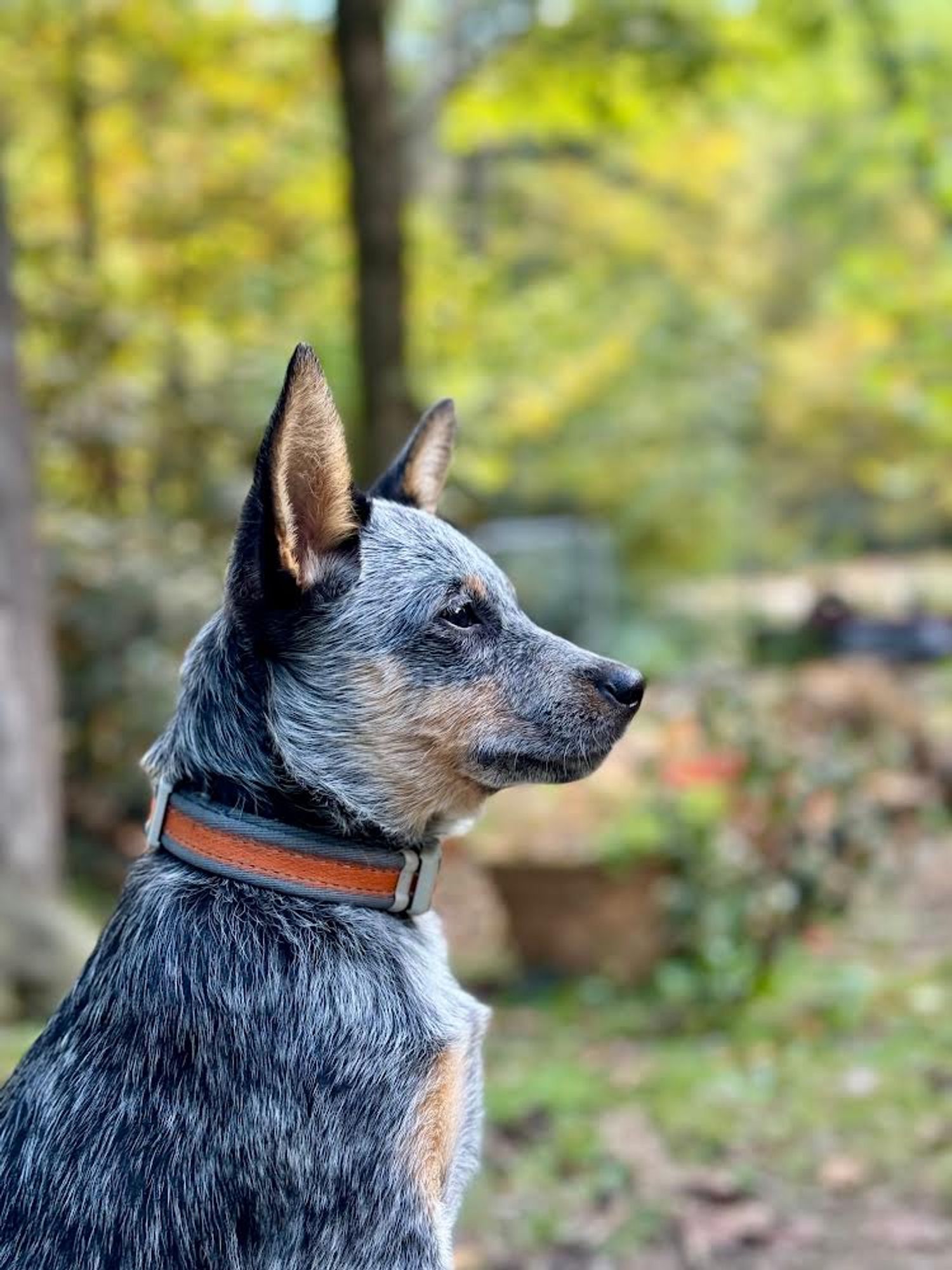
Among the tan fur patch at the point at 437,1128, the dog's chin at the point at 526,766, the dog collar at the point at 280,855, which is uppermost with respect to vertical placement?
the dog's chin at the point at 526,766

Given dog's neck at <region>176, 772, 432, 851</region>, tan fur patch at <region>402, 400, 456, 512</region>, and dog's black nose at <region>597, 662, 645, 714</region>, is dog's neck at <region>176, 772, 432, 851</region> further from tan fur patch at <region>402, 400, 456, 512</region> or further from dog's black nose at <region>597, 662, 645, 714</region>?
tan fur patch at <region>402, 400, 456, 512</region>

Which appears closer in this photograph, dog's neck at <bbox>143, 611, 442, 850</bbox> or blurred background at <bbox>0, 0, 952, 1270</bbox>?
dog's neck at <bbox>143, 611, 442, 850</bbox>

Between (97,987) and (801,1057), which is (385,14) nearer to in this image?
(801,1057)

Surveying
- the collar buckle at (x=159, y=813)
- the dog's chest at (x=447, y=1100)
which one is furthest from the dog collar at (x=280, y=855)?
the dog's chest at (x=447, y=1100)

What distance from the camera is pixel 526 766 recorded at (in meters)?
2.25

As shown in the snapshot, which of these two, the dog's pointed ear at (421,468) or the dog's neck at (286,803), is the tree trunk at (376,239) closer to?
the dog's pointed ear at (421,468)

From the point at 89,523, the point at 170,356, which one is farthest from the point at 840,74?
the point at 89,523

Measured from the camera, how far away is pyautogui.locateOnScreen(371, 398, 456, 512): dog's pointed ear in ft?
8.24

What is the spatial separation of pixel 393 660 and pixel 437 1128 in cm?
73

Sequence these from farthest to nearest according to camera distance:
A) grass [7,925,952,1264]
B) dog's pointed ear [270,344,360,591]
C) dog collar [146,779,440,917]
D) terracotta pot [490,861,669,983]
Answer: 1. terracotta pot [490,861,669,983]
2. grass [7,925,952,1264]
3. dog collar [146,779,440,917]
4. dog's pointed ear [270,344,360,591]

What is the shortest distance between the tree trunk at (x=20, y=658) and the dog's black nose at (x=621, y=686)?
4.39 m

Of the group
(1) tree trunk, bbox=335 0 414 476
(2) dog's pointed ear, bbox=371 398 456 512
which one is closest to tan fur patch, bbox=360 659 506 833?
(2) dog's pointed ear, bbox=371 398 456 512

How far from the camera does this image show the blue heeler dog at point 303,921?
6.29 feet

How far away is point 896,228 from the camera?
67.8 ft
